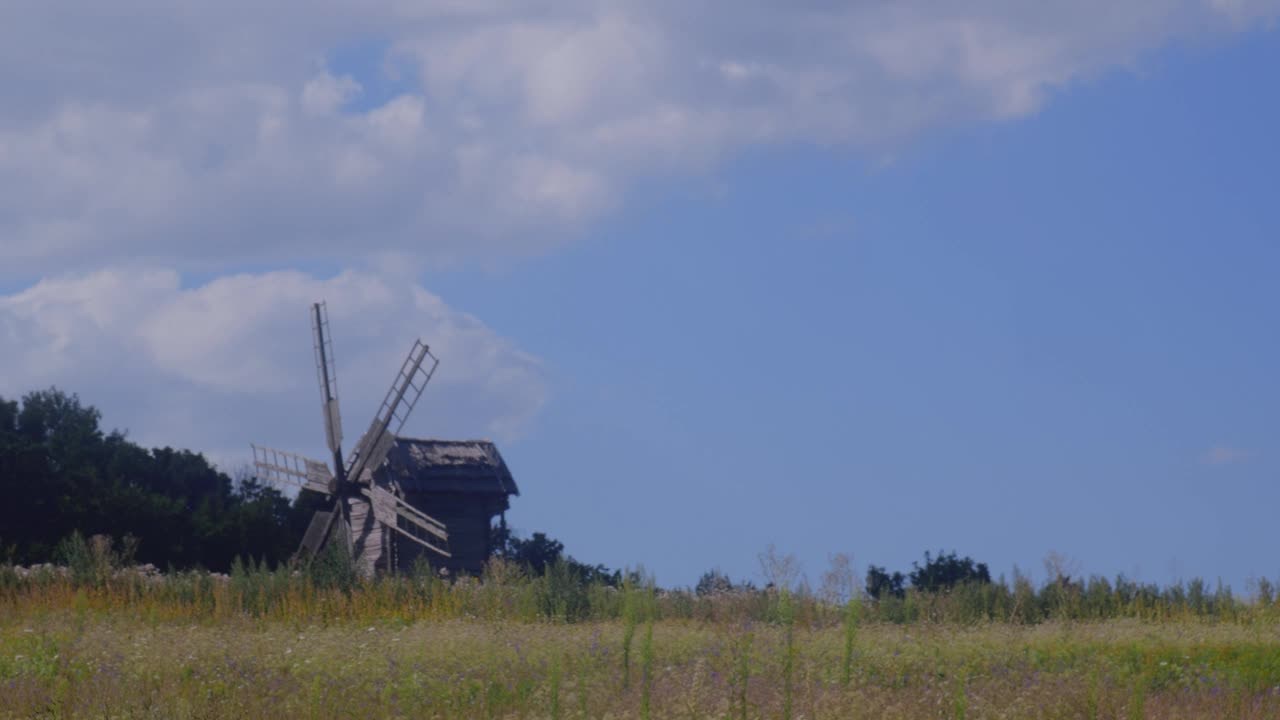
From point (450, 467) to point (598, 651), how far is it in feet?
59.5

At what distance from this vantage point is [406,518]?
2970cm

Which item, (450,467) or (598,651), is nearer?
(598,651)

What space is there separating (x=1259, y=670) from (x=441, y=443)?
21.4 meters

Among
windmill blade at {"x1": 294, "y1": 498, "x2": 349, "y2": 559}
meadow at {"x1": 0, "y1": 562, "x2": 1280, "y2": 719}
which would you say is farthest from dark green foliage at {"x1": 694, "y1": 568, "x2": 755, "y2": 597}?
windmill blade at {"x1": 294, "y1": 498, "x2": 349, "y2": 559}

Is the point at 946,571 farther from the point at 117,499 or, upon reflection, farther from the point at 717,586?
the point at 117,499

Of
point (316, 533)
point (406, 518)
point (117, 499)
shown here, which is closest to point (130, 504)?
point (117, 499)

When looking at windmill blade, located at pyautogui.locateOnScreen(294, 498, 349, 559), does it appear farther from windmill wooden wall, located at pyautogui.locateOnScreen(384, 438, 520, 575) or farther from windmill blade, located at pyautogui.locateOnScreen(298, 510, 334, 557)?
windmill wooden wall, located at pyautogui.locateOnScreen(384, 438, 520, 575)

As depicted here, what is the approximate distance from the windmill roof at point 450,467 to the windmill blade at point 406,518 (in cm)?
47

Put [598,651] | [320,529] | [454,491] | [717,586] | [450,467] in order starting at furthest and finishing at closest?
[320,529] < [450,467] < [454,491] < [717,586] < [598,651]

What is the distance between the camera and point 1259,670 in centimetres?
1345

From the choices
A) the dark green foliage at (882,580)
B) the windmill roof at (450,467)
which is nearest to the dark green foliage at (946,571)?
the dark green foliage at (882,580)

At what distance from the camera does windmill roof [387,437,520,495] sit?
30188mm

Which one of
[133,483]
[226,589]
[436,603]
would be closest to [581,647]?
[436,603]

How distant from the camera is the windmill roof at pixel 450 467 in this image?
3019 centimetres
